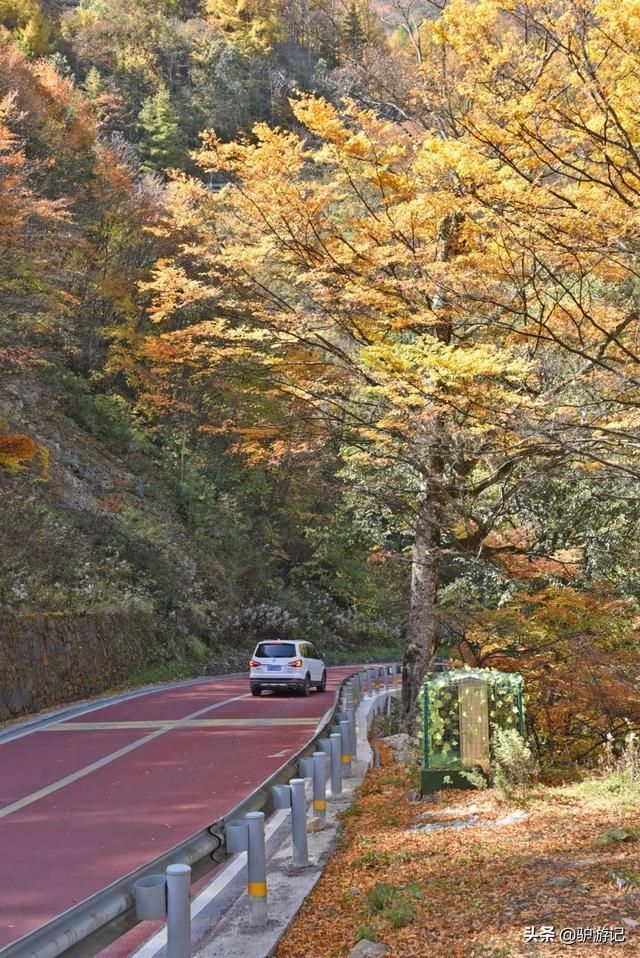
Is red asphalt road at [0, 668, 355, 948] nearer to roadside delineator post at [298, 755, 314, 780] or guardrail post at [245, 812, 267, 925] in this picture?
roadside delineator post at [298, 755, 314, 780]

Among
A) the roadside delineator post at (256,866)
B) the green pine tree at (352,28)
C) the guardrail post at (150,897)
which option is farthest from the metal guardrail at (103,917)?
the green pine tree at (352,28)

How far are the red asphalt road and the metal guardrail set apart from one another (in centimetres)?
159

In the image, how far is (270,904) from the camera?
6270mm

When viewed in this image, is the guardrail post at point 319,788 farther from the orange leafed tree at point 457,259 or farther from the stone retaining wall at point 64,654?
the stone retaining wall at point 64,654

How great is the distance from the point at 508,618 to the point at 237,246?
7030mm

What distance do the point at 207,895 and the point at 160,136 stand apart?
56324mm

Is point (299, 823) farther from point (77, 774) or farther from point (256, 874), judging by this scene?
point (77, 774)

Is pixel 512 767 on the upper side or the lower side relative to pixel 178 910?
lower

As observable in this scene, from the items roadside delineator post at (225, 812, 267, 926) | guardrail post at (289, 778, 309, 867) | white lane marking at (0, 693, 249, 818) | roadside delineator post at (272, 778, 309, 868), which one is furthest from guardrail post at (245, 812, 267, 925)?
white lane marking at (0, 693, 249, 818)

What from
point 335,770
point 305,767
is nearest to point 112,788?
point 335,770

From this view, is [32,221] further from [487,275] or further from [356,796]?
[356,796]

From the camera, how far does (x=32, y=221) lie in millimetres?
30031

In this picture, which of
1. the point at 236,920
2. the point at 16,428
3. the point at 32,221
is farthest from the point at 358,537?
the point at 236,920

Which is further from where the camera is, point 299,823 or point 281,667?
point 281,667
